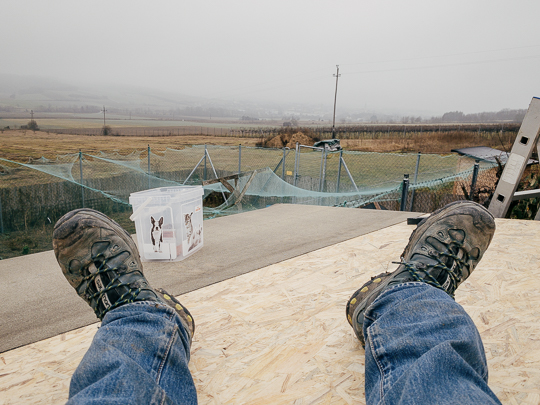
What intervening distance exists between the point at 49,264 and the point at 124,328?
1.51 m

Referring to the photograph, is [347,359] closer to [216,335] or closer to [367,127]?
[216,335]

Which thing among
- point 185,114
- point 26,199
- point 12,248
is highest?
point 185,114

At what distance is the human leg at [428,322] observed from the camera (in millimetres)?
612

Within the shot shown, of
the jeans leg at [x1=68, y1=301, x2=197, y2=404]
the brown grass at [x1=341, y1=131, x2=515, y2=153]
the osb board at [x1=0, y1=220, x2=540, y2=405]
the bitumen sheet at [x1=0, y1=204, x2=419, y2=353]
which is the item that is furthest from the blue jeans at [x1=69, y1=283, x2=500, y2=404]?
the brown grass at [x1=341, y1=131, x2=515, y2=153]

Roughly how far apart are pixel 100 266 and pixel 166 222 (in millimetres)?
952

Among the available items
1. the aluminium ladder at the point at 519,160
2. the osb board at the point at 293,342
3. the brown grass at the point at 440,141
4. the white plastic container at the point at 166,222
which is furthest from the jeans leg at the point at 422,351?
the brown grass at the point at 440,141

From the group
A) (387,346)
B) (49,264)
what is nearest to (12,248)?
(49,264)

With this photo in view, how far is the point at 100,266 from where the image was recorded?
98 centimetres

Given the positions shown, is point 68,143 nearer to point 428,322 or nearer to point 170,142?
point 170,142

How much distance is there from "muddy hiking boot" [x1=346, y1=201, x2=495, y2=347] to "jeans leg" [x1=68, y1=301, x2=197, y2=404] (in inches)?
19.9

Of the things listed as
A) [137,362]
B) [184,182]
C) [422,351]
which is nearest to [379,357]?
[422,351]

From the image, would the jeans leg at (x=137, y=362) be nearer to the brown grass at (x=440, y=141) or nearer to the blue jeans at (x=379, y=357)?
the blue jeans at (x=379, y=357)

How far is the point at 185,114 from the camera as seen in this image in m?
7.61

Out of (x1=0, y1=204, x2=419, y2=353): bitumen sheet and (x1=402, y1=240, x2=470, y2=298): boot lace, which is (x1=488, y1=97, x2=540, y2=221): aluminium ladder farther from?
(x1=402, y1=240, x2=470, y2=298): boot lace
